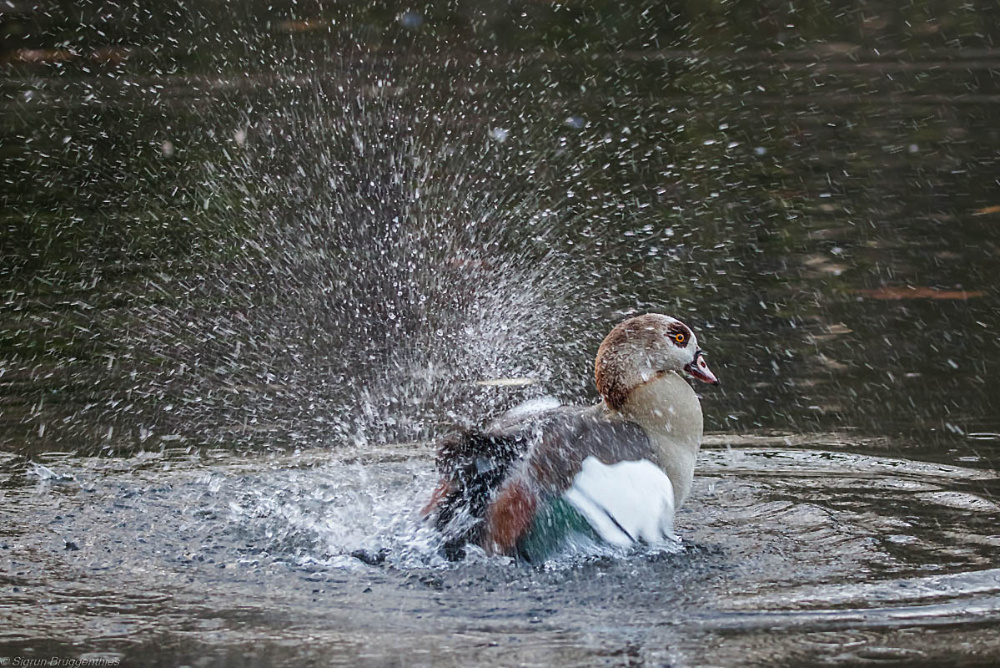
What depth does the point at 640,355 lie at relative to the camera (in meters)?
5.98

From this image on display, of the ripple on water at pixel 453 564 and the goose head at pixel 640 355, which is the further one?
the goose head at pixel 640 355

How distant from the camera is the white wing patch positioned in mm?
5383

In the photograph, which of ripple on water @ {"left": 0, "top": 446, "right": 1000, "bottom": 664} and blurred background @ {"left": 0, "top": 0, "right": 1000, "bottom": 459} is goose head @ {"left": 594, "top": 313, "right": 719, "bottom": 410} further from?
blurred background @ {"left": 0, "top": 0, "right": 1000, "bottom": 459}

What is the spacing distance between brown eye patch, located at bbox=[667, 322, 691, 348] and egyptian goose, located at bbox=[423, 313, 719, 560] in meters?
0.26

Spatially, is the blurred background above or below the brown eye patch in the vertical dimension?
above

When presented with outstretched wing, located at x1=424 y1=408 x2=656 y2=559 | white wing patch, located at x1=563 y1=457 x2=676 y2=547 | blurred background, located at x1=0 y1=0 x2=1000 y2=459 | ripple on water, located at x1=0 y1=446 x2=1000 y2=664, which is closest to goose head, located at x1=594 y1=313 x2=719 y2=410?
outstretched wing, located at x1=424 y1=408 x2=656 y2=559

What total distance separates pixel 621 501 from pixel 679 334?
976mm

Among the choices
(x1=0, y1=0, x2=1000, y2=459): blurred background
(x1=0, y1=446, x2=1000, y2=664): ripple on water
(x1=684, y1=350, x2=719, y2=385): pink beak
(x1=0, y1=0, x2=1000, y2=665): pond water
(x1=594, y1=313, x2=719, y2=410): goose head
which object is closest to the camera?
(x1=0, y1=446, x2=1000, y2=664): ripple on water

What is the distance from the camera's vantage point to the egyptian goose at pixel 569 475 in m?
5.37

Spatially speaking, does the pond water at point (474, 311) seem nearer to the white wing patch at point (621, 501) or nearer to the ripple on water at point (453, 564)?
the ripple on water at point (453, 564)

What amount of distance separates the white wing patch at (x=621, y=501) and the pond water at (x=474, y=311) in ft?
0.43

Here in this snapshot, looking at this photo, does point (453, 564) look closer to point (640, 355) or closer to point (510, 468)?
point (510, 468)

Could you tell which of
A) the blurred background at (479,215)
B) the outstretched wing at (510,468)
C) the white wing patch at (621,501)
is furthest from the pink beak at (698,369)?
the blurred background at (479,215)

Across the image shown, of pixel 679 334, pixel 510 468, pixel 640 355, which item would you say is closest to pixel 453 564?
pixel 510 468
